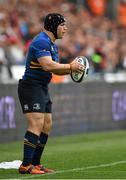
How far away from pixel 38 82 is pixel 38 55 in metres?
0.42

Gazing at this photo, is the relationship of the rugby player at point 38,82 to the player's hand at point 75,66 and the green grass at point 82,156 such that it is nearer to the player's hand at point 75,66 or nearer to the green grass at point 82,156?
the player's hand at point 75,66

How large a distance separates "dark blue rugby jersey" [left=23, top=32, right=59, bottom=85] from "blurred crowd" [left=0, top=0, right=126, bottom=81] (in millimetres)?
7692

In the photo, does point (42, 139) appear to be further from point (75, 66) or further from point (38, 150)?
point (75, 66)

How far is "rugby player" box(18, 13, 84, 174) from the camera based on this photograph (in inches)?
376

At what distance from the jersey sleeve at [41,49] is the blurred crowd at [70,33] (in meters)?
7.87

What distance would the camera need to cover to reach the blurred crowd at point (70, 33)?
1905 centimetres

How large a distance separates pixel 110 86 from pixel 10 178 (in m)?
9.86

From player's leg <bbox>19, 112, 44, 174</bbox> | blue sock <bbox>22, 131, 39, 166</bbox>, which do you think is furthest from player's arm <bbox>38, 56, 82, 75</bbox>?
blue sock <bbox>22, 131, 39, 166</bbox>

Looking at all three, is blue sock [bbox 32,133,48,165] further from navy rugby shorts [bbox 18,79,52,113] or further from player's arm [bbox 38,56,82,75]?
player's arm [bbox 38,56,82,75]

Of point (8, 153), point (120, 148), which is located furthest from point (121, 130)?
point (8, 153)

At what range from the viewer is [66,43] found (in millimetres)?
20531

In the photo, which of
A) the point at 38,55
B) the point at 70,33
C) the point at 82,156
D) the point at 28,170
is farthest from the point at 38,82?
the point at 70,33

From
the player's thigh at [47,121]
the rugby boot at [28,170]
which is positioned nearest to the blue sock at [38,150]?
the player's thigh at [47,121]

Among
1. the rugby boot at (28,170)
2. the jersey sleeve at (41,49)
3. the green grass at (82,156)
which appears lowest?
the green grass at (82,156)
